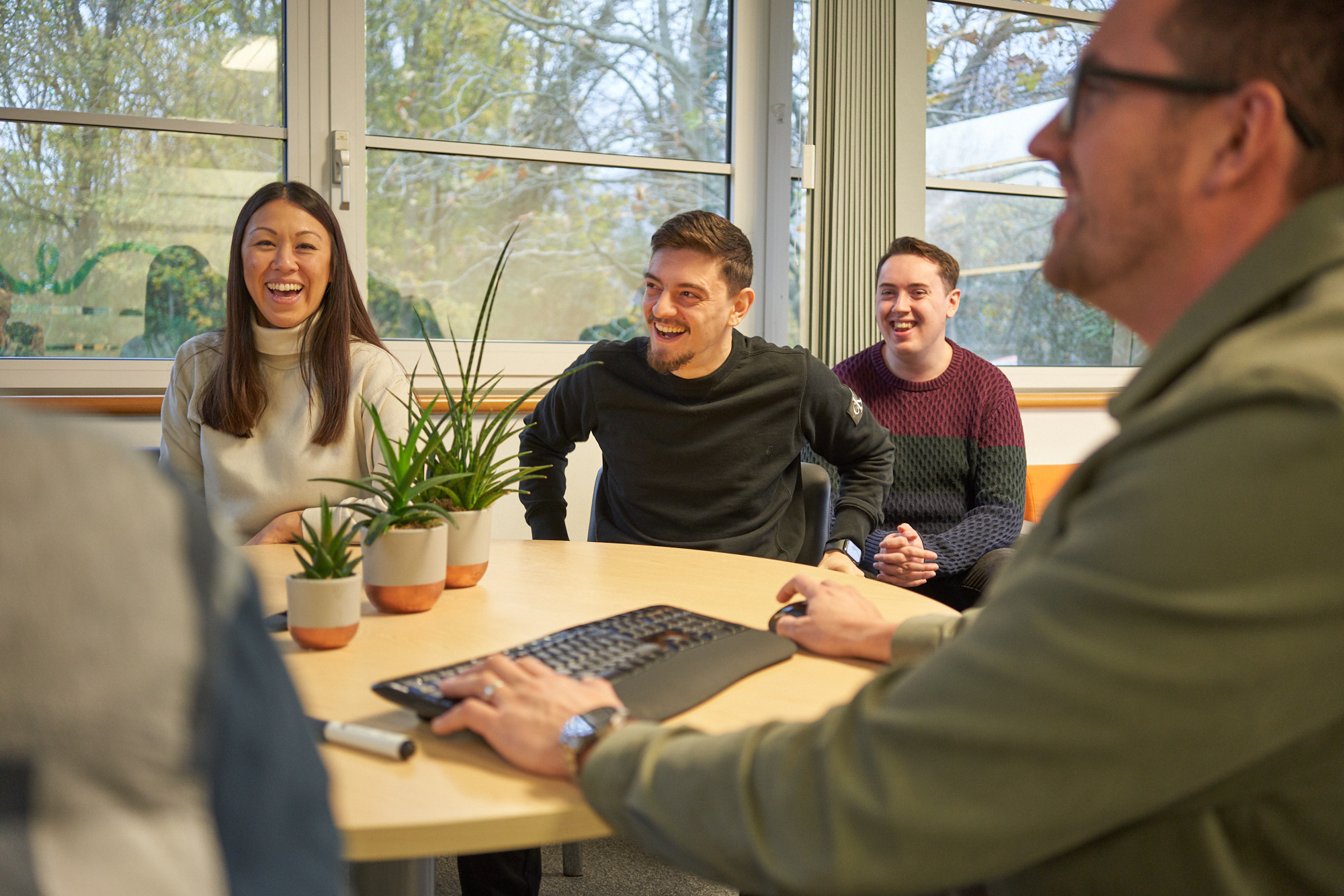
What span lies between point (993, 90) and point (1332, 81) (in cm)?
380

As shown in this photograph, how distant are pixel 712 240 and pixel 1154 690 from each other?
1.82 m

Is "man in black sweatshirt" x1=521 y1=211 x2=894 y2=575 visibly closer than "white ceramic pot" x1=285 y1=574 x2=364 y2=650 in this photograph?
No

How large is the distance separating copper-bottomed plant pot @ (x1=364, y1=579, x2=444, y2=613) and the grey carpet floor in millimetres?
935

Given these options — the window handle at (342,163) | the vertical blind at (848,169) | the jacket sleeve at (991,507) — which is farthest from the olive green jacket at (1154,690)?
the vertical blind at (848,169)

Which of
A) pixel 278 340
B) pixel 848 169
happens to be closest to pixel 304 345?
pixel 278 340

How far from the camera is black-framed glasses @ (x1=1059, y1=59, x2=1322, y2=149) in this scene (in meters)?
0.69

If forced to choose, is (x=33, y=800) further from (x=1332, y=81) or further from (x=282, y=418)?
(x=282, y=418)

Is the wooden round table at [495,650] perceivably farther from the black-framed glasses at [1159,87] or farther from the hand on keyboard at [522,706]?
the black-framed glasses at [1159,87]

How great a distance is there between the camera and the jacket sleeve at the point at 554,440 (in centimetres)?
230

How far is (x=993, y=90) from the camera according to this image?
416cm

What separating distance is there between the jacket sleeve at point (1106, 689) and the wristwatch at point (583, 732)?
178 millimetres

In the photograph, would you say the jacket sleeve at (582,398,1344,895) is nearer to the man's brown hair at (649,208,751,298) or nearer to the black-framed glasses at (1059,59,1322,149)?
the black-framed glasses at (1059,59,1322,149)

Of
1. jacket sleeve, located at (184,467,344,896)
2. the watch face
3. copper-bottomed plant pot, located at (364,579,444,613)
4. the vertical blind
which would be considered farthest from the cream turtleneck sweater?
the vertical blind

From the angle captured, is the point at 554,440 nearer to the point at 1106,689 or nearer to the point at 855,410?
the point at 855,410
